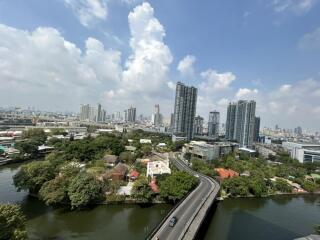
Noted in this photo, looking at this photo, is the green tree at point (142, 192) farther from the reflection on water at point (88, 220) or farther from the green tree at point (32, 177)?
the green tree at point (32, 177)

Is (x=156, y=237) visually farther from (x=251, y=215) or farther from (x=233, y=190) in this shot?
(x=233, y=190)

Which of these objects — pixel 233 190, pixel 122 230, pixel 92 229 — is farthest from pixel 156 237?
pixel 233 190

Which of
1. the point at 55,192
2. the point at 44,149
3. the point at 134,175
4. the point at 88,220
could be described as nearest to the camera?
the point at 88,220

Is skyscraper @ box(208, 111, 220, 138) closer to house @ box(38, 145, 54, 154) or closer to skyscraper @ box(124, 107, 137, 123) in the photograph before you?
skyscraper @ box(124, 107, 137, 123)

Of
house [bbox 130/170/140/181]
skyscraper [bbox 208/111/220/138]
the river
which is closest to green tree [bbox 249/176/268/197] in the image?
the river

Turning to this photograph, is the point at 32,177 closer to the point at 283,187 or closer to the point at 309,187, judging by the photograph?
the point at 283,187

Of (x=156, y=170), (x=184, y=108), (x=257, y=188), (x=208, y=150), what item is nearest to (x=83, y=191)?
(x=156, y=170)
